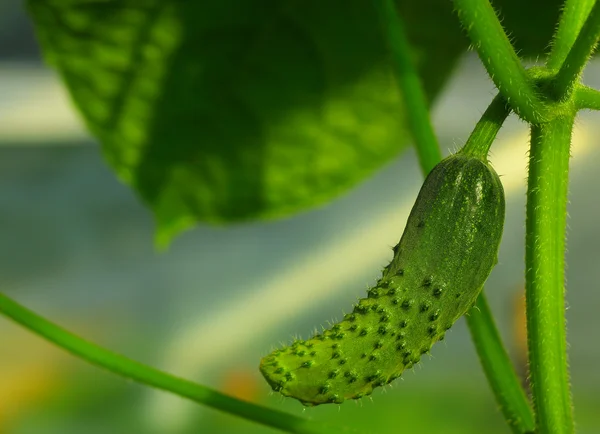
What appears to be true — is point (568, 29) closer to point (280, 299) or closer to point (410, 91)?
point (410, 91)

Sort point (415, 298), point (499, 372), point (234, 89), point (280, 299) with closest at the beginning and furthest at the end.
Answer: point (415, 298), point (499, 372), point (234, 89), point (280, 299)

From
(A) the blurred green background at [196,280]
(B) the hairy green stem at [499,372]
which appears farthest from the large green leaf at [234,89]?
(A) the blurred green background at [196,280]

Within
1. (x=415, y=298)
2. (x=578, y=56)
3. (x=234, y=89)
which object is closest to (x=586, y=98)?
(x=578, y=56)

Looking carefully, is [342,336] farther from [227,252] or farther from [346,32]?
[227,252]

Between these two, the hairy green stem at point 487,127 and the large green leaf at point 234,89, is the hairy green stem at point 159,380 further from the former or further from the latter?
the large green leaf at point 234,89

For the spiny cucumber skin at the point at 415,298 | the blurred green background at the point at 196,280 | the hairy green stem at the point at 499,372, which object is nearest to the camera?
the spiny cucumber skin at the point at 415,298

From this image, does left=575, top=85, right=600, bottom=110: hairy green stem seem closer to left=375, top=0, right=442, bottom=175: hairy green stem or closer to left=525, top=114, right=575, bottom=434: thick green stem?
left=525, top=114, right=575, bottom=434: thick green stem
